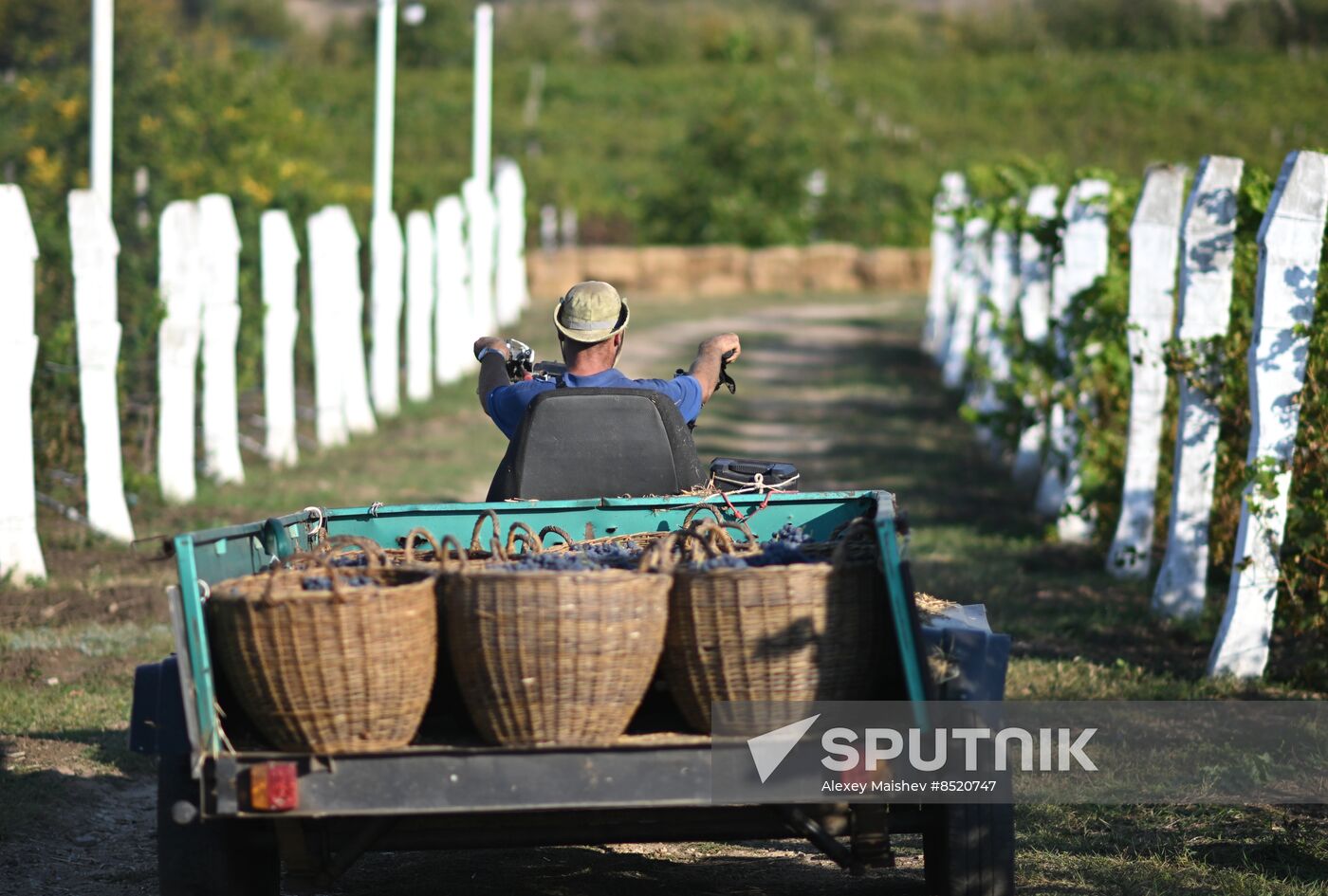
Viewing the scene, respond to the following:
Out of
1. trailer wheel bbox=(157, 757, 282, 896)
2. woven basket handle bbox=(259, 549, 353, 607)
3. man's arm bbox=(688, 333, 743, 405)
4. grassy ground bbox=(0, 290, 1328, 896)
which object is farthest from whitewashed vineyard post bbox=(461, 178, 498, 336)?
woven basket handle bbox=(259, 549, 353, 607)

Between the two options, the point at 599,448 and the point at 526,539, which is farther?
the point at 599,448

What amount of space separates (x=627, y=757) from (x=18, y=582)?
627 cm

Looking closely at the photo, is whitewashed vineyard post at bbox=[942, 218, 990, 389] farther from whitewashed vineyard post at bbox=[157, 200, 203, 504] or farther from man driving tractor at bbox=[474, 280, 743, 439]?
man driving tractor at bbox=[474, 280, 743, 439]

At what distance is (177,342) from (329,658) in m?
8.60

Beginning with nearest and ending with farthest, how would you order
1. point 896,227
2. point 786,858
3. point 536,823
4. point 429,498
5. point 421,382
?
point 536,823, point 786,858, point 429,498, point 421,382, point 896,227

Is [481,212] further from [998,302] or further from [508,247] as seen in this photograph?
[998,302]

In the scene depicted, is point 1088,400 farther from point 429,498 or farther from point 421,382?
point 421,382

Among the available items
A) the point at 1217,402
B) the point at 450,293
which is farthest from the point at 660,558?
the point at 450,293

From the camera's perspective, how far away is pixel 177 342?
1212 centimetres

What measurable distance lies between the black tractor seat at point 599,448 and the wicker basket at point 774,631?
1.58m

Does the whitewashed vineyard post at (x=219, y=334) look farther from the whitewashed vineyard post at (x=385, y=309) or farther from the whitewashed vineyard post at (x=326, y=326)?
the whitewashed vineyard post at (x=385, y=309)

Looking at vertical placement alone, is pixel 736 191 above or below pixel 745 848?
above

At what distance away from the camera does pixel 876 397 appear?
19859 mm

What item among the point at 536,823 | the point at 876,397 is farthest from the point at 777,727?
the point at 876,397
